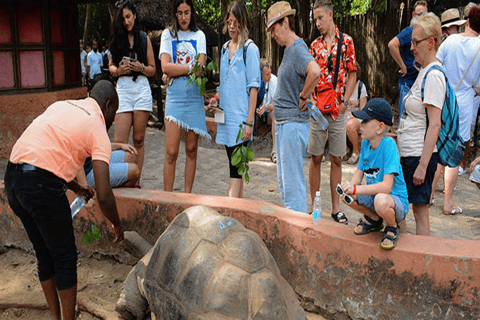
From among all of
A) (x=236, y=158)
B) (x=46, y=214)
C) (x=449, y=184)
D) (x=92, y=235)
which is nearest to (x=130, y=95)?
(x=236, y=158)

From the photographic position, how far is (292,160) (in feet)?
14.2

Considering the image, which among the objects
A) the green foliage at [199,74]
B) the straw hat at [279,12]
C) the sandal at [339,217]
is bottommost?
the sandal at [339,217]

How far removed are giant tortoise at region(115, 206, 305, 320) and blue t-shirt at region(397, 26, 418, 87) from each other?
11.1 ft

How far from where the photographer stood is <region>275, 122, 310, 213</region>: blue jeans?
433cm

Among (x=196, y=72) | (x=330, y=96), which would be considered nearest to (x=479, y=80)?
(x=330, y=96)

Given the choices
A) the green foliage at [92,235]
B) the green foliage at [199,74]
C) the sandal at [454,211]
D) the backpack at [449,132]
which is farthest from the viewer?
the sandal at [454,211]

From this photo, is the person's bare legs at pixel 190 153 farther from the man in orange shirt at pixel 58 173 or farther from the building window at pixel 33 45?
the building window at pixel 33 45

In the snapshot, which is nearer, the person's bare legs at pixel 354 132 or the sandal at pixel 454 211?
the sandal at pixel 454 211

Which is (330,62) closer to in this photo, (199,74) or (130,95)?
(199,74)

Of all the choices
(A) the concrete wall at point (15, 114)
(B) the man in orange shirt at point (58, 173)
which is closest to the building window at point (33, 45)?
(A) the concrete wall at point (15, 114)

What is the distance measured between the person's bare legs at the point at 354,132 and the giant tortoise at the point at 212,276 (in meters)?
4.48

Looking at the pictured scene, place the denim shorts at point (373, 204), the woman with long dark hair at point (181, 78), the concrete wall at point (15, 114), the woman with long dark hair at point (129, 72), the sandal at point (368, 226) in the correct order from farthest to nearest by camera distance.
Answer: the concrete wall at point (15, 114)
the woman with long dark hair at point (129, 72)
the woman with long dark hair at point (181, 78)
the sandal at point (368, 226)
the denim shorts at point (373, 204)

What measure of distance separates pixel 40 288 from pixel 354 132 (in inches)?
191

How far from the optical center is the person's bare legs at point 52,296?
3463 mm
